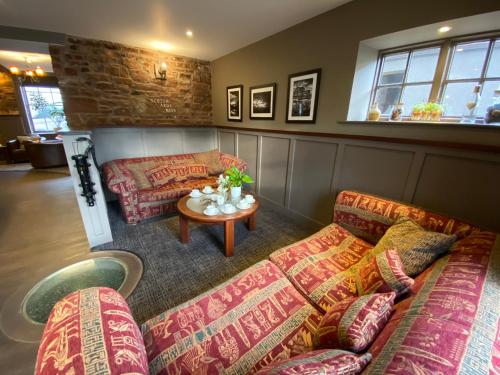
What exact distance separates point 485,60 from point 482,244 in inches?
59.5

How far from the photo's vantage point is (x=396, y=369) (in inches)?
20.7

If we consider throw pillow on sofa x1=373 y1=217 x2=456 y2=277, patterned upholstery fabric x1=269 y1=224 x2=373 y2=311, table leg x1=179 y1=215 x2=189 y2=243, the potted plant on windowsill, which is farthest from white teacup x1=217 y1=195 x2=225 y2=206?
throw pillow on sofa x1=373 y1=217 x2=456 y2=277

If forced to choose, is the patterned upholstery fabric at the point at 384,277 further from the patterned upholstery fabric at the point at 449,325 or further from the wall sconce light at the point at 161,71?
the wall sconce light at the point at 161,71

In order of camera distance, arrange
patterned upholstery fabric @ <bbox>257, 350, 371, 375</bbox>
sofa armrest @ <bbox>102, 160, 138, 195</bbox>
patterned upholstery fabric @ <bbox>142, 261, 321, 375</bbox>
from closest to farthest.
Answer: patterned upholstery fabric @ <bbox>257, 350, 371, 375</bbox> < patterned upholstery fabric @ <bbox>142, 261, 321, 375</bbox> < sofa armrest @ <bbox>102, 160, 138, 195</bbox>

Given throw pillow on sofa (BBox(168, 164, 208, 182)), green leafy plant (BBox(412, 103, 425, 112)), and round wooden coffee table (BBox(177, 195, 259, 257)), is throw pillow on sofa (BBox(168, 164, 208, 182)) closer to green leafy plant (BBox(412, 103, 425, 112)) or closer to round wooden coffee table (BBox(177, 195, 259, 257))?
round wooden coffee table (BBox(177, 195, 259, 257))

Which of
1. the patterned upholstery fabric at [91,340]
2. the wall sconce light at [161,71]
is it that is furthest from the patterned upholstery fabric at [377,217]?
the wall sconce light at [161,71]

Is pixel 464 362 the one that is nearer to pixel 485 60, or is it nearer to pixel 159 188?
pixel 485 60

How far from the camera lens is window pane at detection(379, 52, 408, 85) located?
2023mm

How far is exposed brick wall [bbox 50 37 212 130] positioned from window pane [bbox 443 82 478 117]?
3760 mm

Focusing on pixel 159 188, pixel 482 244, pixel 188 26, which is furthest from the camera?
pixel 159 188

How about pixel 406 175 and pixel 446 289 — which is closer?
pixel 446 289

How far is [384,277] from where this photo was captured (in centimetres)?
104

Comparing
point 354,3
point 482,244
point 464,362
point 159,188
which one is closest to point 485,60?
point 354,3

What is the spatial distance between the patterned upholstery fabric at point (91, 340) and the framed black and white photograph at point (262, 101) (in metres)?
2.87
